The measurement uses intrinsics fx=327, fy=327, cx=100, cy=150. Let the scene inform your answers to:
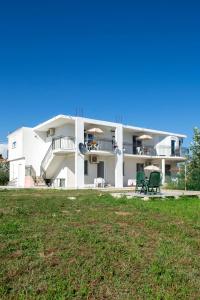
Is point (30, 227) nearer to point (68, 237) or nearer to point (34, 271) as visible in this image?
point (68, 237)

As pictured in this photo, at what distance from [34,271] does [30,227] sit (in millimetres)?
2215

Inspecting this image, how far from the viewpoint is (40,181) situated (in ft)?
98.6

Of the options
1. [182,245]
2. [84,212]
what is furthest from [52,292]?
[84,212]

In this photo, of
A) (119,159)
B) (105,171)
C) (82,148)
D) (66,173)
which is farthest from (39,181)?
(119,159)

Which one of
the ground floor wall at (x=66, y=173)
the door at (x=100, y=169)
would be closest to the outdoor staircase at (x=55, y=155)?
the ground floor wall at (x=66, y=173)

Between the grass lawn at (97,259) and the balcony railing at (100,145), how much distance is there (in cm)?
2123

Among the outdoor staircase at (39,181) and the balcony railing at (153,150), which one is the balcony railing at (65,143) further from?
the balcony railing at (153,150)

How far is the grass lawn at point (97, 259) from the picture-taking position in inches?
143

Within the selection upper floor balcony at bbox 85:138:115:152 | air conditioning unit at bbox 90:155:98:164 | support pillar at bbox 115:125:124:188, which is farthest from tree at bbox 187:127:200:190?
air conditioning unit at bbox 90:155:98:164

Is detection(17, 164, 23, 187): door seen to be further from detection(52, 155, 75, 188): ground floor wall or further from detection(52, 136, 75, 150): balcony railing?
detection(52, 136, 75, 150): balcony railing

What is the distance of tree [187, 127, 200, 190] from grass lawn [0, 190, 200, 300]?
48.2ft

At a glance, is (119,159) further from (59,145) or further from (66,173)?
(59,145)

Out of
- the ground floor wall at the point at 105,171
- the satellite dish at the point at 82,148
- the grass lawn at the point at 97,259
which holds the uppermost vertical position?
Result: the satellite dish at the point at 82,148

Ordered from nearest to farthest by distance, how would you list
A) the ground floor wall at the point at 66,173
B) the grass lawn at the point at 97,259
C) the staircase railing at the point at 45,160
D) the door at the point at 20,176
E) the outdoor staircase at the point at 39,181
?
the grass lawn at the point at 97,259 < the staircase railing at the point at 45,160 < the ground floor wall at the point at 66,173 < the outdoor staircase at the point at 39,181 < the door at the point at 20,176
